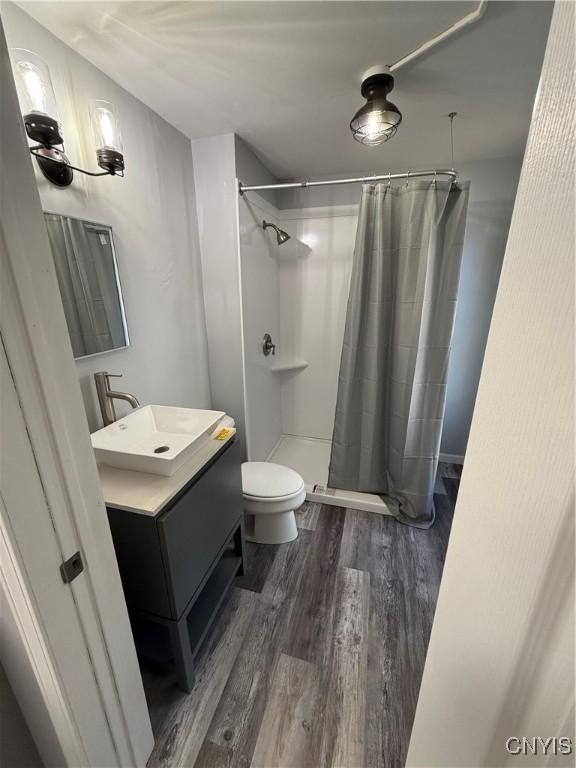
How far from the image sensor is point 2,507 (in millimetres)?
527

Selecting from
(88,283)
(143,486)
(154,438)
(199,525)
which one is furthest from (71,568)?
(88,283)

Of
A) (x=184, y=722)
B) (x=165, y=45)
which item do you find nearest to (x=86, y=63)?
(x=165, y=45)

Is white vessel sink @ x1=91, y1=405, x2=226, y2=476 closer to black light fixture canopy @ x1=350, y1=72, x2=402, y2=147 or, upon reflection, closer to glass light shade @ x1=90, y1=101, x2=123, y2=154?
glass light shade @ x1=90, y1=101, x2=123, y2=154

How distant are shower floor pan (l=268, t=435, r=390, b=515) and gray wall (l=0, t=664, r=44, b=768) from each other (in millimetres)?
1643

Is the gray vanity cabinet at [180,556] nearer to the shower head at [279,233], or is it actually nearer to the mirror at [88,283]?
the mirror at [88,283]

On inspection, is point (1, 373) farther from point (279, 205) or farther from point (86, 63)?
point (279, 205)

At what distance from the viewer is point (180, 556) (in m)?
1.02

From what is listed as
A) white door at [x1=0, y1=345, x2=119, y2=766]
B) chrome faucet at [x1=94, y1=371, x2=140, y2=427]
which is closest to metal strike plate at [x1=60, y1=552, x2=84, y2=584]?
white door at [x1=0, y1=345, x2=119, y2=766]

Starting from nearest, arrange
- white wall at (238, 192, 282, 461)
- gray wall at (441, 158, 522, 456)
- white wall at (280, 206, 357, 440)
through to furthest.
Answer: white wall at (238, 192, 282, 461) < gray wall at (441, 158, 522, 456) < white wall at (280, 206, 357, 440)

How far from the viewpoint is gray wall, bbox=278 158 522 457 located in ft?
6.87

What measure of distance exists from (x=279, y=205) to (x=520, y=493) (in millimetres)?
2623

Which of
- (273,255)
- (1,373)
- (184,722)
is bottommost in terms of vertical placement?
(184,722)

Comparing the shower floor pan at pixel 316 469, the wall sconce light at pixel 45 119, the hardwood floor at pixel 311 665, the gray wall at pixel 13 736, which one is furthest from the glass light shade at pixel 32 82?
the shower floor pan at pixel 316 469

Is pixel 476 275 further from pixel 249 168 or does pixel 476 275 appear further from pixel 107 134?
pixel 107 134
